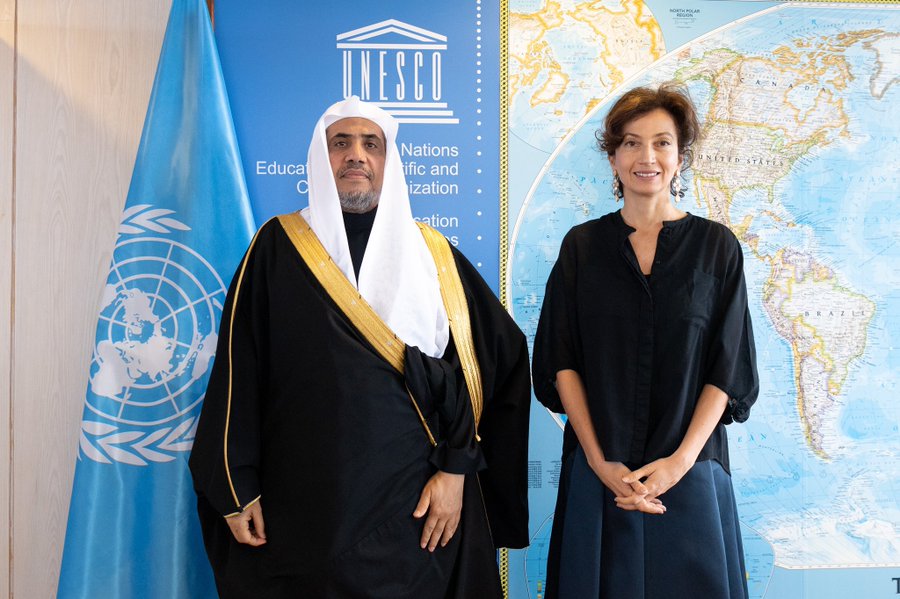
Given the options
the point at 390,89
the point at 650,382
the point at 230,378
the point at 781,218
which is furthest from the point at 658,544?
the point at 390,89

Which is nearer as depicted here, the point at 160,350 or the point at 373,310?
the point at 373,310

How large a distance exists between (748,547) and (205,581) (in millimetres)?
1935

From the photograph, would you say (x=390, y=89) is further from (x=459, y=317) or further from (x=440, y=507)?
(x=440, y=507)

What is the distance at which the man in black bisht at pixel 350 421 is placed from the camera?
5.97 feet

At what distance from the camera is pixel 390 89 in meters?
2.62

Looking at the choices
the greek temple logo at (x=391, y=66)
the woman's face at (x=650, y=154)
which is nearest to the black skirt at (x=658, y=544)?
the woman's face at (x=650, y=154)

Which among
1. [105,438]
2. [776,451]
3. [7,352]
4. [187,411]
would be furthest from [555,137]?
[7,352]

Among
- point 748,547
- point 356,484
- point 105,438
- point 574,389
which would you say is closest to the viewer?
point 356,484

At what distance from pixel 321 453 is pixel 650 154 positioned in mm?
1173

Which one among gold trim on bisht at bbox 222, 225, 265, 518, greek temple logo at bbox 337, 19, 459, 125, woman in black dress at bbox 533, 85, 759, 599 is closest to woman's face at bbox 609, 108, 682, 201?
woman in black dress at bbox 533, 85, 759, 599

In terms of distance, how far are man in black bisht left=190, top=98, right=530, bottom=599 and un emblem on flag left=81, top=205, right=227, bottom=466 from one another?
43cm

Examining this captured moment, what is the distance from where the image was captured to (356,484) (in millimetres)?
1814

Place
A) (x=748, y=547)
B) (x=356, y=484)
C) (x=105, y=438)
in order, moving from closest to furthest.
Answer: (x=356, y=484) → (x=105, y=438) → (x=748, y=547)

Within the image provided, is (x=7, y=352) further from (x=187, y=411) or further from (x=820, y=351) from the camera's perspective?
(x=820, y=351)
